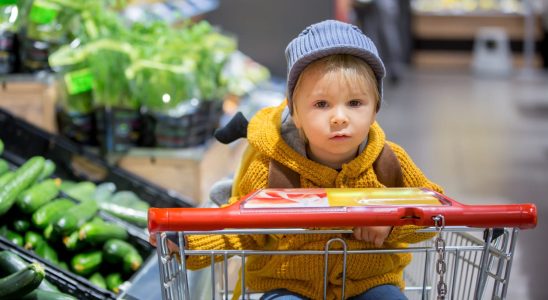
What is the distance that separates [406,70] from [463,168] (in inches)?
238

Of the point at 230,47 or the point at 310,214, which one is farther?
the point at 230,47

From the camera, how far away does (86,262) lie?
2701mm

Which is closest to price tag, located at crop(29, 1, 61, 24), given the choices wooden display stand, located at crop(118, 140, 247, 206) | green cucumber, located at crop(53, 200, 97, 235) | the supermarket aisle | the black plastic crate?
the black plastic crate

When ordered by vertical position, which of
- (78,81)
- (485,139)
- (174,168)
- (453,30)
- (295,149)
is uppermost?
(295,149)

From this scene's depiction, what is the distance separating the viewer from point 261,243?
2023 mm

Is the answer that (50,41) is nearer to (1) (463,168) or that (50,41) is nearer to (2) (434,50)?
(1) (463,168)

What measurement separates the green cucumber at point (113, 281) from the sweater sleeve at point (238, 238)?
0.78 metres

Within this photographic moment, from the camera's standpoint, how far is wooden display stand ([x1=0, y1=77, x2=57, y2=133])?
3.53m

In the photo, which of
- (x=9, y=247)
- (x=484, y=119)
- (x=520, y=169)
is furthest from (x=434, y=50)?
(x=9, y=247)

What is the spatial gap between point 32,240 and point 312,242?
1.16 meters

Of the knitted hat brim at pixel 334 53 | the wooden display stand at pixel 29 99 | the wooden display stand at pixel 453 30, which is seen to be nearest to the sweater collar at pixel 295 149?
the knitted hat brim at pixel 334 53

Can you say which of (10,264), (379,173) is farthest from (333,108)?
(10,264)

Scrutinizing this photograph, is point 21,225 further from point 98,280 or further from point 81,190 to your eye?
point 81,190

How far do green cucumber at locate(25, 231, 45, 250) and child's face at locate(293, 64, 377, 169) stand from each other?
1213 mm
